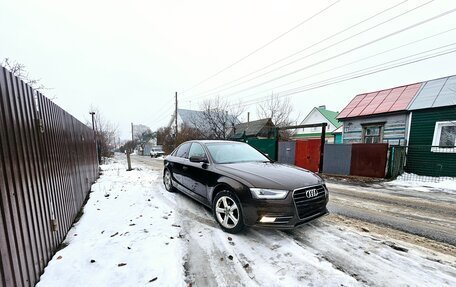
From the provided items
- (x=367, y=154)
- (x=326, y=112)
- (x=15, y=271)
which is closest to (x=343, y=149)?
(x=367, y=154)

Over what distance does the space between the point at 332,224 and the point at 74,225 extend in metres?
4.62

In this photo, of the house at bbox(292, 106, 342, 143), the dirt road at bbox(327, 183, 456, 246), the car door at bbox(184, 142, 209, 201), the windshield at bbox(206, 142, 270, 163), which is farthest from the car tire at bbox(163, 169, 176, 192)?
the house at bbox(292, 106, 342, 143)

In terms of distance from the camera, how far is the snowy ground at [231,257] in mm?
2346

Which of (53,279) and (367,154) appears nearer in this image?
(53,279)

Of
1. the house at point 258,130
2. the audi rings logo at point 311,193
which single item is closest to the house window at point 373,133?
the house at point 258,130

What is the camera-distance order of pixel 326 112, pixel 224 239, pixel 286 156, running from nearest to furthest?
pixel 224 239
pixel 286 156
pixel 326 112

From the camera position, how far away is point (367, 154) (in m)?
10.1

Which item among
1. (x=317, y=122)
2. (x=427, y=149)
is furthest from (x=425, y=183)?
(x=317, y=122)

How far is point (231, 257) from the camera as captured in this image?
9.16 feet

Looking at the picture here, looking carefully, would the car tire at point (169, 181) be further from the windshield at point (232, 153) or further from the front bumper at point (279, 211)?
the front bumper at point (279, 211)

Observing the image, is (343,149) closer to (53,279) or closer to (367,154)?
(367,154)

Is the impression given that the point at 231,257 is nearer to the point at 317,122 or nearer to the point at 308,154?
the point at 308,154

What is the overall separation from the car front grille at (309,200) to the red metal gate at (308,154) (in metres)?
8.87

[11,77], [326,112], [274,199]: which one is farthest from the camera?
[326,112]
